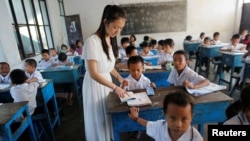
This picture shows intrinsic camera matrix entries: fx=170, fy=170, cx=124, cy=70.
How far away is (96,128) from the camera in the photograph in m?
1.65

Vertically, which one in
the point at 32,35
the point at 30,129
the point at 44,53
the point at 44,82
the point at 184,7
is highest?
the point at 184,7

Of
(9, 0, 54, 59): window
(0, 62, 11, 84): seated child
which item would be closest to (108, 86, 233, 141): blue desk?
(0, 62, 11, 84): seated child

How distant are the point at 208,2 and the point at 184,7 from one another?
40.5 inches

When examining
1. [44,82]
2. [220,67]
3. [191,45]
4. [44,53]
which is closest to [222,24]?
[191,45]

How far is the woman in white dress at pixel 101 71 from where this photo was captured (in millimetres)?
1354

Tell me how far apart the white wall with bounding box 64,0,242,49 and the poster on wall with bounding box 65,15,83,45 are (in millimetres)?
509

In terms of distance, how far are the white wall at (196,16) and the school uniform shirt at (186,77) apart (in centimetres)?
525

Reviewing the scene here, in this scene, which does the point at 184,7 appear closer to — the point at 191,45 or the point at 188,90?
the point at 191,45

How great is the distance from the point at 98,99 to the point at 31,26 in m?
3.73

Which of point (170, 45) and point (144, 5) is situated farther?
point (144, 5)

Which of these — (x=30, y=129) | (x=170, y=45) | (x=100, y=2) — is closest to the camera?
(x=30, y=129)

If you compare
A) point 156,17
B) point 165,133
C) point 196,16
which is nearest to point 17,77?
point 165,133

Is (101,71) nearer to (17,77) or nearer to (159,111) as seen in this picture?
(159,111)

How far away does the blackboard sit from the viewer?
6.68 m
